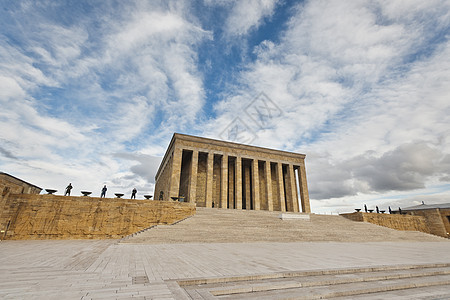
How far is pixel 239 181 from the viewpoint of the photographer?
28.3m

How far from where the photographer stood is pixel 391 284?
443cm

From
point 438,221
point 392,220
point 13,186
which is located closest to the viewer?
point 13,186

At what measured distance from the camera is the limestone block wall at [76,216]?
45.3 feet

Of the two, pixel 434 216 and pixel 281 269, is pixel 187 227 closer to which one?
pixel 281 269

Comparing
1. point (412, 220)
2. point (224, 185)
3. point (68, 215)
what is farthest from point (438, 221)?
point (68, 215)

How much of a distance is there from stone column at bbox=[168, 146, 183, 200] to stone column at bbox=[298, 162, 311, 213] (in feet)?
58.5

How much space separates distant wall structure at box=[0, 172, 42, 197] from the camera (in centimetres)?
1324

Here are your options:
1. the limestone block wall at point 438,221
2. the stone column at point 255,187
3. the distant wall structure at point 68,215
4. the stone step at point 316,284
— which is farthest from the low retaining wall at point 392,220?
the stone step at point 316,284

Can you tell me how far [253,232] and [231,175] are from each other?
731 inches

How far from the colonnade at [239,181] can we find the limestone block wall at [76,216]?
9162mm

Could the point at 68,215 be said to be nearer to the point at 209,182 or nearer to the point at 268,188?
the point at 209,182

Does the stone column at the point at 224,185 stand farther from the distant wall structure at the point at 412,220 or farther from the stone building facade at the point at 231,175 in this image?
the distant wall structure at the point at 412,220

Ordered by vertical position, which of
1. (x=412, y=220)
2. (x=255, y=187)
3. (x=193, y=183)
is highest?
(x=255, y=187)

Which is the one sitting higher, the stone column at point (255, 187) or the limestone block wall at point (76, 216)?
the stone column at point (255, 187)
